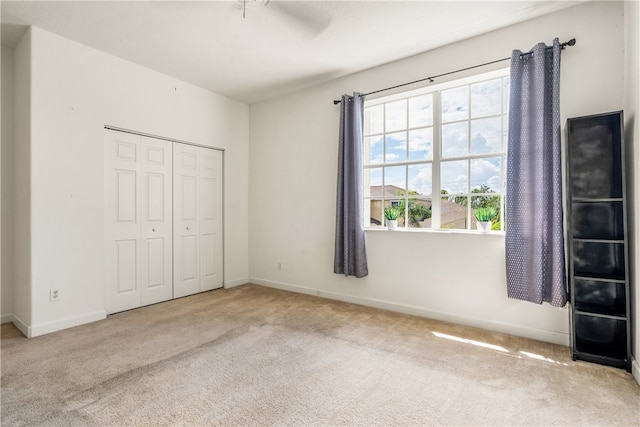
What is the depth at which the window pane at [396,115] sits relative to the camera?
3.69 metres

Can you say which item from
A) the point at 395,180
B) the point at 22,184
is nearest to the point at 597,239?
the point at 395,180

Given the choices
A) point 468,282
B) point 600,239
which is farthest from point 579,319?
point 468,282

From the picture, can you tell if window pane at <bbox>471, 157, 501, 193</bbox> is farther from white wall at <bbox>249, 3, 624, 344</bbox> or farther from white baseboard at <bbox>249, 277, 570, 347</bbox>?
white baseboard at <bbox>249, 277, 570, 347</bbox>

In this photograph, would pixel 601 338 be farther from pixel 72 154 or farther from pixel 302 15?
pixel 72 154

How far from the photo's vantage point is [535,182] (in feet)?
8.68

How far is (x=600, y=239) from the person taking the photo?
89.9 inches

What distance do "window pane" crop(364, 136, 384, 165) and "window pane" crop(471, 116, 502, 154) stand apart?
1.03m

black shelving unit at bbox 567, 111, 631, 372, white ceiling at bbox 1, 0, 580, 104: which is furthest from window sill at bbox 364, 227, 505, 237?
white ceiling at bbox 1, 0, 580, 104

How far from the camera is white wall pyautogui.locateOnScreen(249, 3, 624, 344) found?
2576 mm

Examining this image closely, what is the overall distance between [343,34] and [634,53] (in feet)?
7.22

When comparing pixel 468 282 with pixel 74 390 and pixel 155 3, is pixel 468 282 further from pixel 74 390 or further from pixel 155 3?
pixel 155 3

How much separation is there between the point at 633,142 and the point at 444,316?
2060 mm

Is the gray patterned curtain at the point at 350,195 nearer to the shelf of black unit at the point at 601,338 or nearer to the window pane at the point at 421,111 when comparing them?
the window pane at the point at 421,111

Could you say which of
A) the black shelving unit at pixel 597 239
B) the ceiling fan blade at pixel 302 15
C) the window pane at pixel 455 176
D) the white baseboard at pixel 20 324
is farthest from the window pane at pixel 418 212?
the white baseboard at pixel 20 324
